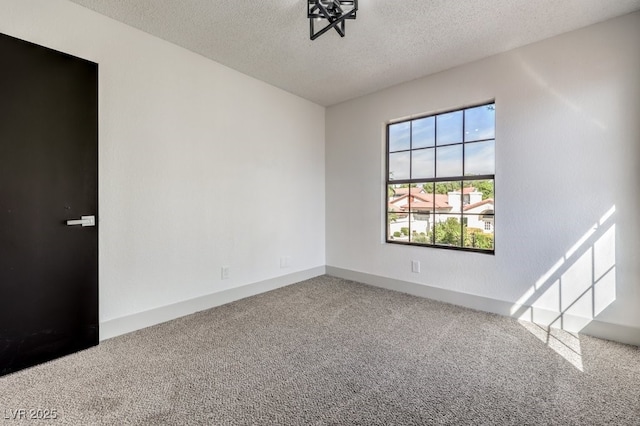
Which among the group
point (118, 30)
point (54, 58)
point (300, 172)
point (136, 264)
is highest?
point (118, 30)

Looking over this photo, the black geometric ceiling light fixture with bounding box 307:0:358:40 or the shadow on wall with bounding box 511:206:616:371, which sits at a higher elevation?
the black geometric ceiling light fixture with bounding box 307:0:358:40

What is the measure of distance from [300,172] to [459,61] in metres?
2.28

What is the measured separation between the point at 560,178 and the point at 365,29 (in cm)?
216

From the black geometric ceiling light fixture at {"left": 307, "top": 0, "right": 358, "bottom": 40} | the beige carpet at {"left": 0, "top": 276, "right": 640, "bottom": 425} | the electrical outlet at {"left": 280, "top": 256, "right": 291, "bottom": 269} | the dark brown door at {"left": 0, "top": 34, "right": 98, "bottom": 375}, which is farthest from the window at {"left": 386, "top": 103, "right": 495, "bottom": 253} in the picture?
the dark brown door at {"left": 0, "top": 34, "right": 98, "bottom": 375}

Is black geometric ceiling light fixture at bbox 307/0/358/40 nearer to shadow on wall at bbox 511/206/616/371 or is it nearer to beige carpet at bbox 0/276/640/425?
beige carpet at bbox 0/276/640/425

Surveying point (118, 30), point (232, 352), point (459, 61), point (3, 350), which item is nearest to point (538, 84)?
point (459, 61)

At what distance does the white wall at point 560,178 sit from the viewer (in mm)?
2211

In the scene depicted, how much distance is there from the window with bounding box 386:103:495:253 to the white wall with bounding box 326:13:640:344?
0.13 meters

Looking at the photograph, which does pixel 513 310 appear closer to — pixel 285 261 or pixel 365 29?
pixel 285 261

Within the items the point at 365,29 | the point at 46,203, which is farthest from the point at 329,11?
the point at 46,203

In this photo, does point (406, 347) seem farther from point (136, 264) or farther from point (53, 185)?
point (53, 185)

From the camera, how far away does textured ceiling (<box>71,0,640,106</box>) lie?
212 cm

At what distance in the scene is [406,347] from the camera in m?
2.12

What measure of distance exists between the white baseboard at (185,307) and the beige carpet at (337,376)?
4.0 inches
